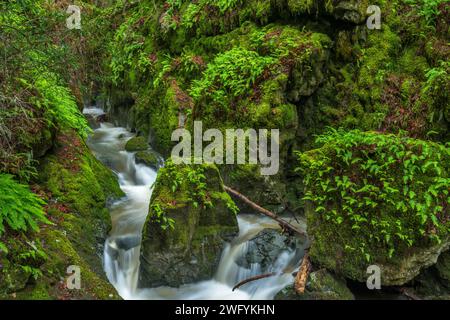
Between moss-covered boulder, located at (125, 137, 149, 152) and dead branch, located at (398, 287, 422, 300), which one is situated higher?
moss-covered boulder, located at (125, 137, 149, 152)

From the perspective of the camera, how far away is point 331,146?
273 inches

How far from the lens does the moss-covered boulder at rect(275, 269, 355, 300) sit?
618cm

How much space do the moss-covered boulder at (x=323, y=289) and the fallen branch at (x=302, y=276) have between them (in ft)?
0.20

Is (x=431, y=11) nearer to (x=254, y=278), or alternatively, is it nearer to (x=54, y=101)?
(x=254, y=278)

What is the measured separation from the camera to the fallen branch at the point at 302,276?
635 centimetres

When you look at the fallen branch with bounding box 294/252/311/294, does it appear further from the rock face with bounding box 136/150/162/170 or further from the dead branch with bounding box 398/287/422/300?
the rock face with bounding box 136/150/162/170

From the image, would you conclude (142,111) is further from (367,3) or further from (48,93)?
(367,3)

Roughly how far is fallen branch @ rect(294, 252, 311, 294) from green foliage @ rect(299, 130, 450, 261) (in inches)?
30.2

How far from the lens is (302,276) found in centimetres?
649

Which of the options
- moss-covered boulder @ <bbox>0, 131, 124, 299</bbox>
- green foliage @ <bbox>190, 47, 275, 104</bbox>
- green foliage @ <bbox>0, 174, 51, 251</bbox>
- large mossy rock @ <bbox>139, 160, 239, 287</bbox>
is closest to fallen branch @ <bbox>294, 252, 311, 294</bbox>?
large mossy rock @ <bbox>139, 160, 239, 287</bbox>

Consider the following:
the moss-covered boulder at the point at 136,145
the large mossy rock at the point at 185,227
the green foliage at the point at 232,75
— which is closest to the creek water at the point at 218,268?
the large mossy rock at the point at 185,227

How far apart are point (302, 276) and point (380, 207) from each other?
171cm
